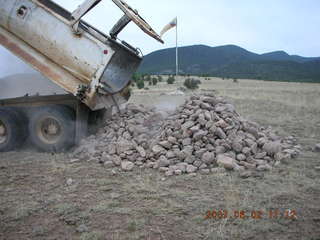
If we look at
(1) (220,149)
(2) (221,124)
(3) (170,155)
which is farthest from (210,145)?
(3) (170,155)

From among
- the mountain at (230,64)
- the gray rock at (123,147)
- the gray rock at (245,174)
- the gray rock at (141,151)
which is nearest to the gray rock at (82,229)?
the gray rock at (141,151)

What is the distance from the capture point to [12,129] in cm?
628

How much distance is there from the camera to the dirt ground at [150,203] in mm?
3297

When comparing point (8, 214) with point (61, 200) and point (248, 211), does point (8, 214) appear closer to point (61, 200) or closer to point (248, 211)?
point (61, 200)

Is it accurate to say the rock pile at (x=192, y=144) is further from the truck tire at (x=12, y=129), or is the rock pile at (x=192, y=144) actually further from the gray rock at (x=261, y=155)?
the truck tire at (x=12, y=129)

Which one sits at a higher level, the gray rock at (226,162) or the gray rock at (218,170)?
the gray rock at (226,162)

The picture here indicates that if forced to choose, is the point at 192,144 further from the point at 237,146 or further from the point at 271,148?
the point at 271,148

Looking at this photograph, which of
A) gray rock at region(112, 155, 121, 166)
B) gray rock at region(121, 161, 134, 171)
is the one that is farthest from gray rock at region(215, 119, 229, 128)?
gray rock at region(112, 155, 121, 166)

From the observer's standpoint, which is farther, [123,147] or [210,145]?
[123,147]

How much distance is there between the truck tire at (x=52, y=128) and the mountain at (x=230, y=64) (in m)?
44.0

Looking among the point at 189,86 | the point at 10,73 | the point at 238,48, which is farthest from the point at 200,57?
the point at 10,73

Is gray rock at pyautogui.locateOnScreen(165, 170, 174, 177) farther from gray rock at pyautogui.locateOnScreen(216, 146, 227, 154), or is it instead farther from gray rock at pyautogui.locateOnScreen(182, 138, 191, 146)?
gray rock at pyautogui.locateOnScreen(216, 146, 227, 154)

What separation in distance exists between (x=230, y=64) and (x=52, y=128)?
7792cm

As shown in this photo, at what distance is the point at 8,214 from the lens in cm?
369
